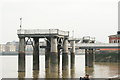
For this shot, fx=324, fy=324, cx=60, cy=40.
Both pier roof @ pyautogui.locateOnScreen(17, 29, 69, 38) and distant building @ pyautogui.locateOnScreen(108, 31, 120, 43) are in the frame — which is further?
distant building @ pyautogui.locateOnScreen(108, 31, 120, 43)

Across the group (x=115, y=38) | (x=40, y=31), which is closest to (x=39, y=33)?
(x=40, y=31)

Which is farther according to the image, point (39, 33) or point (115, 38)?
point (115, 38)

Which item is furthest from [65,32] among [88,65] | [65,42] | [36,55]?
[88,65]

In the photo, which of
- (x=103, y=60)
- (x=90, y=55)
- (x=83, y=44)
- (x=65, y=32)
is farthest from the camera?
(x=103, y=60)

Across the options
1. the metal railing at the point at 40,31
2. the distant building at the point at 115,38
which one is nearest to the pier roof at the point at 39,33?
the metal railing at the point at 40,31

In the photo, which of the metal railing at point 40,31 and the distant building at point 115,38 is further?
the distant building at point 115,38

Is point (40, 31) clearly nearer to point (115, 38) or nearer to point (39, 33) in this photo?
point (39, 33)

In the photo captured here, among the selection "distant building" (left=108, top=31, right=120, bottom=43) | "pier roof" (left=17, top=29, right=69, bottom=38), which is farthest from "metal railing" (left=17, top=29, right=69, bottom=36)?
"distant building" (left=108, top=31, right=120, bottom=43)

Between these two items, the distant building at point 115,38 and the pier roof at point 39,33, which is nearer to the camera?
the pier roof at point 39,33

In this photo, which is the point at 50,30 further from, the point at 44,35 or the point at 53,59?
the point at 53,59

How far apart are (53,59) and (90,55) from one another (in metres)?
33.6

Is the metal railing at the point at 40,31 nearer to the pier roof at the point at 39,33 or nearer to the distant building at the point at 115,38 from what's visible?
the pier roof at the point at 39,33

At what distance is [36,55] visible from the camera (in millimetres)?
65438

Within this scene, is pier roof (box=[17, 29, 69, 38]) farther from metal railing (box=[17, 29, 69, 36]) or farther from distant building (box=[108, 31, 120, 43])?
distant building (box=[108, 31, 120, 43])
